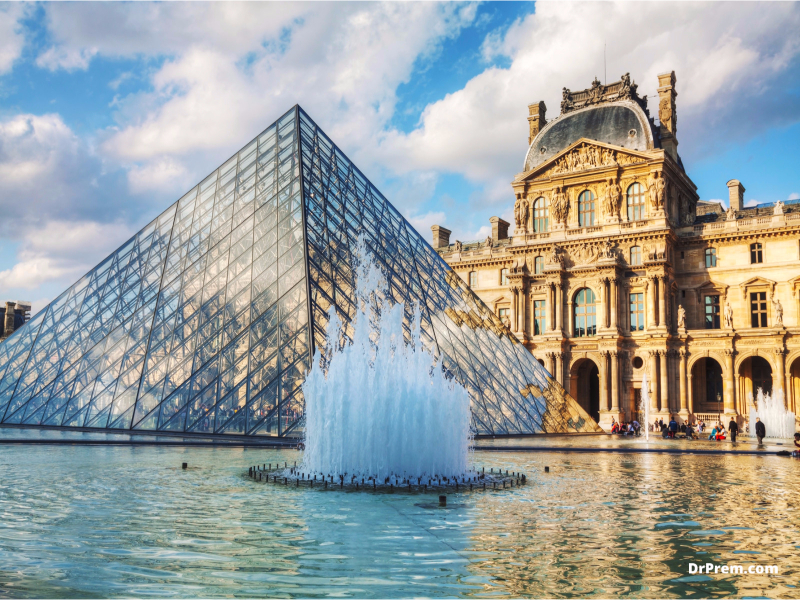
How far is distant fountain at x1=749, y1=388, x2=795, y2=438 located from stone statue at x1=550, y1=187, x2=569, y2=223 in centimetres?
1438

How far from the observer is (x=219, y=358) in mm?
17797

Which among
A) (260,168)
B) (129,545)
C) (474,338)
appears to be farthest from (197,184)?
(129,545)

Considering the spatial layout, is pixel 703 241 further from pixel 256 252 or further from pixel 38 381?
pixel 38 381

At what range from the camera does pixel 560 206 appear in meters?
41.5

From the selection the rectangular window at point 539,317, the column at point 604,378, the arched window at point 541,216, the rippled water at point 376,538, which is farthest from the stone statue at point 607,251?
the rippled water at point 376,538

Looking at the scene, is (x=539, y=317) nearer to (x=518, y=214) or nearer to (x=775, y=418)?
(x=518, y=214)

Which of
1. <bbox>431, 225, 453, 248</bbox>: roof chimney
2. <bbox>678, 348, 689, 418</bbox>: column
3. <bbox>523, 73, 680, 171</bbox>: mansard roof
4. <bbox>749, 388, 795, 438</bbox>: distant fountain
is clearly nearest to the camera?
<bbox>749, 388, 795, 438</bbox>: distant fountain

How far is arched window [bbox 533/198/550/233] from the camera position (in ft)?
→ 140

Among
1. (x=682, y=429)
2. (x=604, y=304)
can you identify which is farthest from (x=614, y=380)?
(x=682, y=429)

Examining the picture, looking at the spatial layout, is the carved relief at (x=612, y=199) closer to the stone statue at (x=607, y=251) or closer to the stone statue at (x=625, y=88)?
the stone statue at (x=607, y=251)

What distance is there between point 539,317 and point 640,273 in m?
6.48

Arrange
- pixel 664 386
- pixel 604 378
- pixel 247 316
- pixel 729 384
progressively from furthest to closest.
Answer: pixel 604 378, pixel 664 386, pixel 729 384, pixel 247 316

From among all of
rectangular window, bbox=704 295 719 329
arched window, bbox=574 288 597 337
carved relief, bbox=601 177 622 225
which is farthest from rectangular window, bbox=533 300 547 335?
rectangular window, bbox=704 295 719 329

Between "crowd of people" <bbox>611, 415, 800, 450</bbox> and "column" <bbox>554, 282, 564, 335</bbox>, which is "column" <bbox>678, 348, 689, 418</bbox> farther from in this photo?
"column" <bbox>554, 282, 564, 335</bbox>
